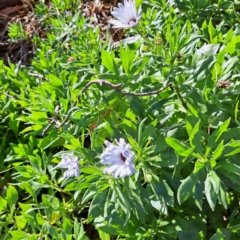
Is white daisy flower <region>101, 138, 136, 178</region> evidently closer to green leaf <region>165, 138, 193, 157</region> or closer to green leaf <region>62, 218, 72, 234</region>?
green leaf <region>165, 138, 193, 157</region>

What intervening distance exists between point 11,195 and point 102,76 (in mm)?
747

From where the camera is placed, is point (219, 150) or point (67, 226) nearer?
point (219, 150)

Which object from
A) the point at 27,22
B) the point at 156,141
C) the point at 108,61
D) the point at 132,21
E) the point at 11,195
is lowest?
the point at 11,195

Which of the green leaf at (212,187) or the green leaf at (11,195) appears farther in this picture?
the green leaf at (11,195)

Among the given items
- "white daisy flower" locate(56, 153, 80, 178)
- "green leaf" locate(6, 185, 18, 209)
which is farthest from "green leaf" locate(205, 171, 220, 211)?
"green leaf" locate(6, 185, 18, 209)

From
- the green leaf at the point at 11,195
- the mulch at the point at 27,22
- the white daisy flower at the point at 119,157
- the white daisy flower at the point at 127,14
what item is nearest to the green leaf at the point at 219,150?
the white daisy flower at the point at 119,157

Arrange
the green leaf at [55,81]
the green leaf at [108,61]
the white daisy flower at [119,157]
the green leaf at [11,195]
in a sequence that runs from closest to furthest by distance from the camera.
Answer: the white daisy flower at [119,157] → the green leaf at [108,61] → the green leaf at [11,195] → the green leaf at [55,81]

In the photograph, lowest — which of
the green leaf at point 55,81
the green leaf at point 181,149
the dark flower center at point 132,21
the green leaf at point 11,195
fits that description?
the green leaf at point 11,195

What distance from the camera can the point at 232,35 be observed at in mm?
1925

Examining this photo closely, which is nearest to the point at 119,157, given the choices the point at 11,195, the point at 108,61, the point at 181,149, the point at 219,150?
the point at 181,149

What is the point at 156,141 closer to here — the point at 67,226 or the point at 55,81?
the point at 67,226

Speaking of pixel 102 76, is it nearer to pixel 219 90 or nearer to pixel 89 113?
pixel 89 113

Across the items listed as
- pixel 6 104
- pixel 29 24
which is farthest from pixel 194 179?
pixel 29 24

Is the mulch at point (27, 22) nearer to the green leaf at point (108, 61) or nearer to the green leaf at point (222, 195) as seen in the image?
the green leaf at point (108, 61)
